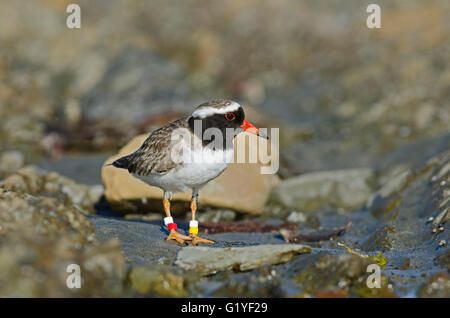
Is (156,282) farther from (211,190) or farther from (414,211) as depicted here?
(414,211)

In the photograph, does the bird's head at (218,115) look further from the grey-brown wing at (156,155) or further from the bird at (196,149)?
the grey-brown wing at (156,155)

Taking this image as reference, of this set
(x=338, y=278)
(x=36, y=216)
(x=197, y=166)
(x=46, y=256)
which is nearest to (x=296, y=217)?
(x=197, y=166)

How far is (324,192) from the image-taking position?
420 inches

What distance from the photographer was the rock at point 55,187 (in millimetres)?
9141

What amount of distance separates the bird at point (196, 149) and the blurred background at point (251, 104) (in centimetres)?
97

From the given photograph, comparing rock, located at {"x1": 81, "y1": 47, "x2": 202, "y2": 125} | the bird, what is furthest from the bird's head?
rock, located at {"x1": 81, "y1": 47, "x2": 202, "y2": 125}

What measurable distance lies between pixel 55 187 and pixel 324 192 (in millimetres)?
5090

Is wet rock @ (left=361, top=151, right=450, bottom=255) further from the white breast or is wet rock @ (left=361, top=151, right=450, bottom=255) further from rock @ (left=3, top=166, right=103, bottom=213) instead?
rock @ (left=3, top=166, right=103, bottom=213)

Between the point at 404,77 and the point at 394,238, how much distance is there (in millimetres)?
10508

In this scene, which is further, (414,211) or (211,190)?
(211,190)

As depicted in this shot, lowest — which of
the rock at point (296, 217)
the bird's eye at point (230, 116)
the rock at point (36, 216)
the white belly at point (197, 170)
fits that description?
the rock at point (296, 217)

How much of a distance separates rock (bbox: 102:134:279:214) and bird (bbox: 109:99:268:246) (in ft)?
7.15

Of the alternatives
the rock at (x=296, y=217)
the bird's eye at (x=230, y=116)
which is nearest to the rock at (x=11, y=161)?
the rock at (x=296, y=217)
